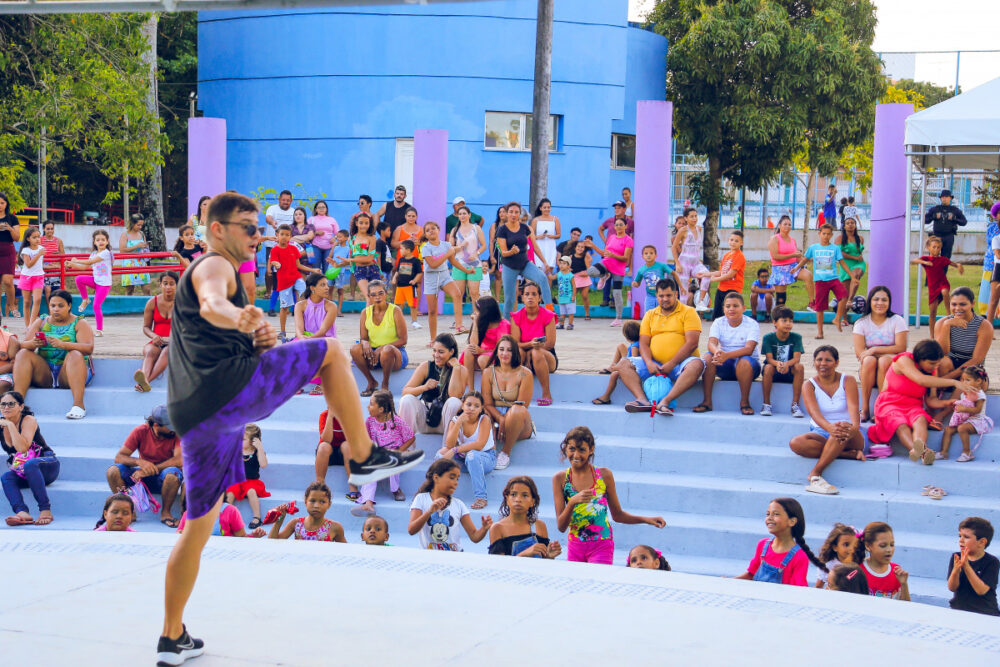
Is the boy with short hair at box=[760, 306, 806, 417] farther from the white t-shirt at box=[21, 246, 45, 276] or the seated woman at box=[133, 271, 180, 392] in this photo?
the white t-shirt at box=[21, 246, 45, 276]

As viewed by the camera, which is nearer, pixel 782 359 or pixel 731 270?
pixel 782 359

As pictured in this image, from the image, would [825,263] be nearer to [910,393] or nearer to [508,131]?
[910,393]

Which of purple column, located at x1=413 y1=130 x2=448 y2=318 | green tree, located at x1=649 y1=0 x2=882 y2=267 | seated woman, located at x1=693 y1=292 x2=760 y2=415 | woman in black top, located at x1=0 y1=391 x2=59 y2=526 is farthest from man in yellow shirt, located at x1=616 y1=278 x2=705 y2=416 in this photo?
green tree, located at x1=649 y1=0 x2=882 y2=267

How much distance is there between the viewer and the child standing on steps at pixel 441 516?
8.04 m

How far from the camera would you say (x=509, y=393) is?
998 cm

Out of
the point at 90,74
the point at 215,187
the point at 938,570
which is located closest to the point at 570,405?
the point at 938,570

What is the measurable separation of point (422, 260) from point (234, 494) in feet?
18.5

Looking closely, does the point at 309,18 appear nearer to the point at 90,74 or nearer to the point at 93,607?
the point at 90,74

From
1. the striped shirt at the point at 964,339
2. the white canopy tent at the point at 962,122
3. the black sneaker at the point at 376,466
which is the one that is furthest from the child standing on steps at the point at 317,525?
the white canopy tent at the point at 962,122

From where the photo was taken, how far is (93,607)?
5.13 metres

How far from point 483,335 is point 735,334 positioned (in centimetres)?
232

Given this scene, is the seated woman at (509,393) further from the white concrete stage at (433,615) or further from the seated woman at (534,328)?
the white concrete stage at (433,615)

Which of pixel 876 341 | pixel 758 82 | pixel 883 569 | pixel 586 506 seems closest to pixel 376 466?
pixel 586 506

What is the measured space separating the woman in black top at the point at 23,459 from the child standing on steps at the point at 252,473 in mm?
Result: 1648
